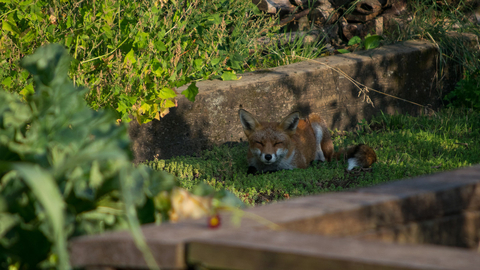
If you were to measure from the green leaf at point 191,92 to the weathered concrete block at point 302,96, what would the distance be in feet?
0.59

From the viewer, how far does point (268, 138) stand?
222 inches

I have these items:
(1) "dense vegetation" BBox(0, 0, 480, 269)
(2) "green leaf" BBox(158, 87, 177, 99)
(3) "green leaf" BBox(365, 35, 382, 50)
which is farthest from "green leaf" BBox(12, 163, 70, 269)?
(3) "green leaf" BBox(365, 35, 382, 50)

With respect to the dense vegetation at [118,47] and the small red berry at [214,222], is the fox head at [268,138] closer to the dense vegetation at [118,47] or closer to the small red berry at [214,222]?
the dense vegetation at [118,47]

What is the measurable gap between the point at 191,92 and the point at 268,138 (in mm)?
1067

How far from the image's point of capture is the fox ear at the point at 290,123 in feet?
18.8

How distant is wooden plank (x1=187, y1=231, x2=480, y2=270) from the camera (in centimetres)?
119

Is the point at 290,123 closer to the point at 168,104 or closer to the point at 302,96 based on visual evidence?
the point at 302,96

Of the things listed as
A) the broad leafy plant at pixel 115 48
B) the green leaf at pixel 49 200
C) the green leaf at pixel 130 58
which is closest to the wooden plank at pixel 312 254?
the green leaf at pixel 49 200

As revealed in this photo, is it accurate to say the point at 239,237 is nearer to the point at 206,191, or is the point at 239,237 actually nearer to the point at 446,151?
the point at 206,191

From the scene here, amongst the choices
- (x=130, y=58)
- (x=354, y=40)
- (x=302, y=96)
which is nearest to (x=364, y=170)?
(x=302, y=96)

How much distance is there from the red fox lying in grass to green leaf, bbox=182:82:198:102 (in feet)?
1.91

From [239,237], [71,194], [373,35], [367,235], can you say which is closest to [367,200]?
[367,235]

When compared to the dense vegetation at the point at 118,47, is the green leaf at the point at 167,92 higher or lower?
lower

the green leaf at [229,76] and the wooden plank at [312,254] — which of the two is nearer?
the wooden plank at [312,254]
